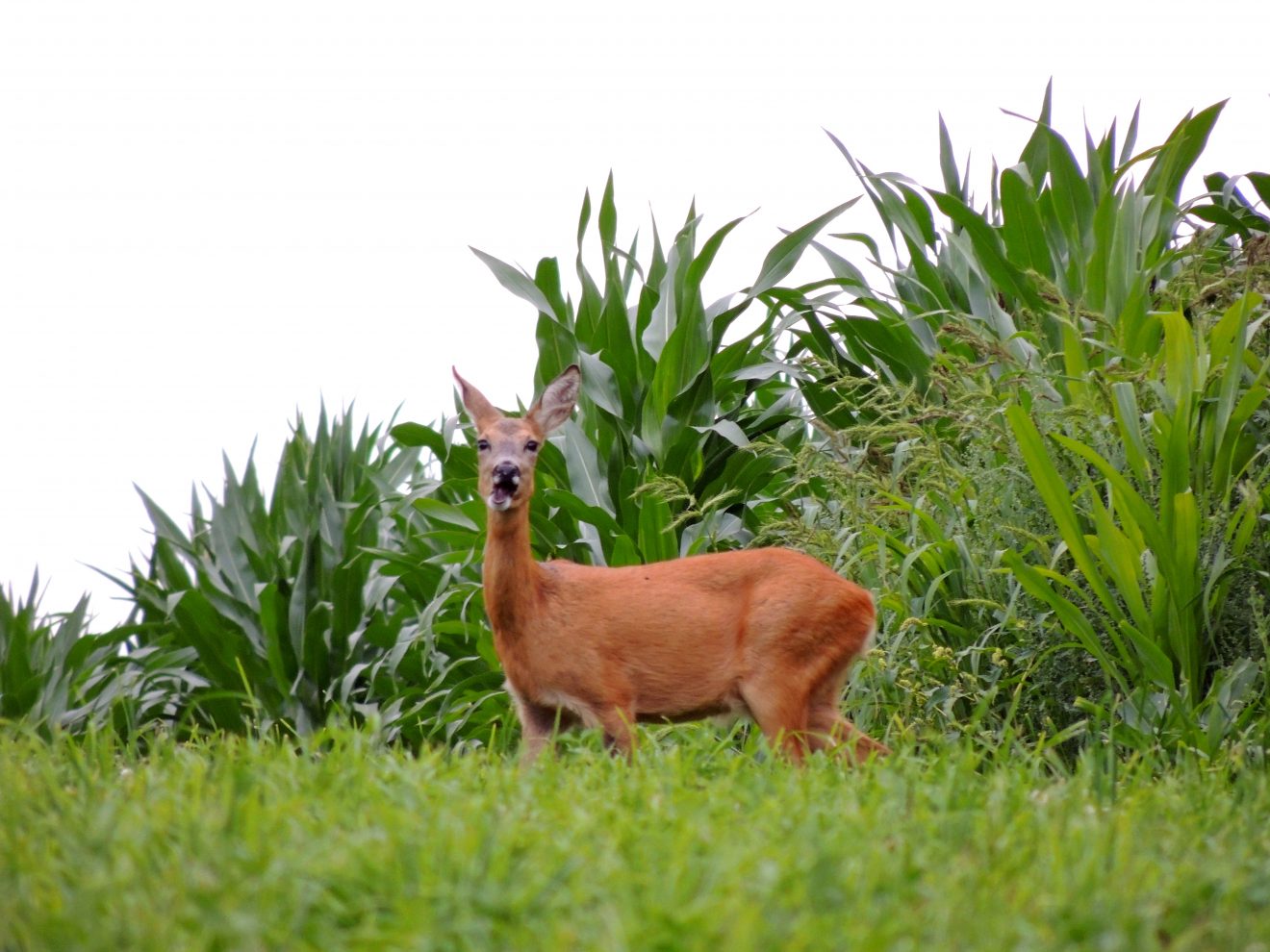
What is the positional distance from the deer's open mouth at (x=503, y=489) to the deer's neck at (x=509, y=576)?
0.08 metres

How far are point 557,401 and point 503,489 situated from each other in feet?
2.18

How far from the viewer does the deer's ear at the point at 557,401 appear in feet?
19.9

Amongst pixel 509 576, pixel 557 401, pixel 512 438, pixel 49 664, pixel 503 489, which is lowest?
pixel 49 664

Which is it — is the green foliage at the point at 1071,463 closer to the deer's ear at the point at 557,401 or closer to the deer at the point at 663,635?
the deer at the point at 663,635

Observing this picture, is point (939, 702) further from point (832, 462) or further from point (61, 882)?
point (61, 882)

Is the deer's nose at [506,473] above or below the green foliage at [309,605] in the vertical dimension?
above

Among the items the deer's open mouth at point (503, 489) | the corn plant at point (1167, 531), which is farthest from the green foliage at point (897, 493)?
the deer's open mouth at point (503, 489)

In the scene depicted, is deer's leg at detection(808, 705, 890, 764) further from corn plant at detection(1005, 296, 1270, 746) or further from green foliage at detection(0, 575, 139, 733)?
green foliage at detection(0, 575, 139, 733)

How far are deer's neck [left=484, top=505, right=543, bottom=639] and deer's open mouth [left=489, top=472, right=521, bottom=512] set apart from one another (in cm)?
8

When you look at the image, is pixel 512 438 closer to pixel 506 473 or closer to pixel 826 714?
pixel 506 473

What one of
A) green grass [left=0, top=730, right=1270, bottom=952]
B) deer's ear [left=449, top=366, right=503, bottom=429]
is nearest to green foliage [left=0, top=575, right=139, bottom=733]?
deer's ear [left=449, top=366, right=503, bottom=429]

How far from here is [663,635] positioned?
5598mm

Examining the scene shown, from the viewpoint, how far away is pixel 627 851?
119 inches

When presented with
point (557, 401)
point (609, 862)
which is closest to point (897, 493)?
point (557, 401)
